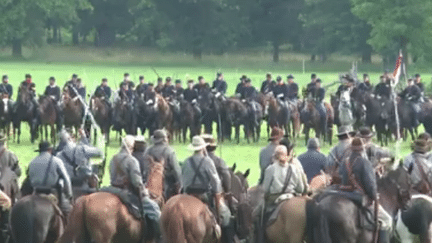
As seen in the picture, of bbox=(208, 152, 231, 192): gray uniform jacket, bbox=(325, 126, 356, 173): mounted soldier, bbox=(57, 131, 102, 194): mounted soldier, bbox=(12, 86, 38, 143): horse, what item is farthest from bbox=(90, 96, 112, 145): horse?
bbox=(208, 152, 231, 192): gray uniform jacket

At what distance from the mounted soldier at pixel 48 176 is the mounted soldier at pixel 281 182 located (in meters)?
2.41

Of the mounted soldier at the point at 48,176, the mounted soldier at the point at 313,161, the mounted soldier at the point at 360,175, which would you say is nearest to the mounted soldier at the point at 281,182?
the mounted soldier at the point at 360,175

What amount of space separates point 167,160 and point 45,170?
71.3 inches

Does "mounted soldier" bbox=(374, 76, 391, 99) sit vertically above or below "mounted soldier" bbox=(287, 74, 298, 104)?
above

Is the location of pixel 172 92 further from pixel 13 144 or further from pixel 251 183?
pixel 251 183

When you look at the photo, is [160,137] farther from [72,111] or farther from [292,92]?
[292,92]

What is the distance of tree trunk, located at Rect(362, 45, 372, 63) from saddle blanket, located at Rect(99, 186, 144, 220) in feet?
250

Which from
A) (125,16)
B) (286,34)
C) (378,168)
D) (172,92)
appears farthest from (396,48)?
(378,168)

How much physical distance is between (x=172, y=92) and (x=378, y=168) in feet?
66.5

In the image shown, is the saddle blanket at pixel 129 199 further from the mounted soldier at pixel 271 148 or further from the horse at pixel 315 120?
the horse at pixel 315 120

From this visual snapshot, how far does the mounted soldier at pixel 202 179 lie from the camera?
53.0ft

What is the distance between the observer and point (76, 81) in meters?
37.8

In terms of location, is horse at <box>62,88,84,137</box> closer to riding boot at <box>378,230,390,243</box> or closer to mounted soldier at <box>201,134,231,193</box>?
mounted soldier at <box>201,134,231,193</box>

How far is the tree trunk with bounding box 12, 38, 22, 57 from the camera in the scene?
94250 millimetres
